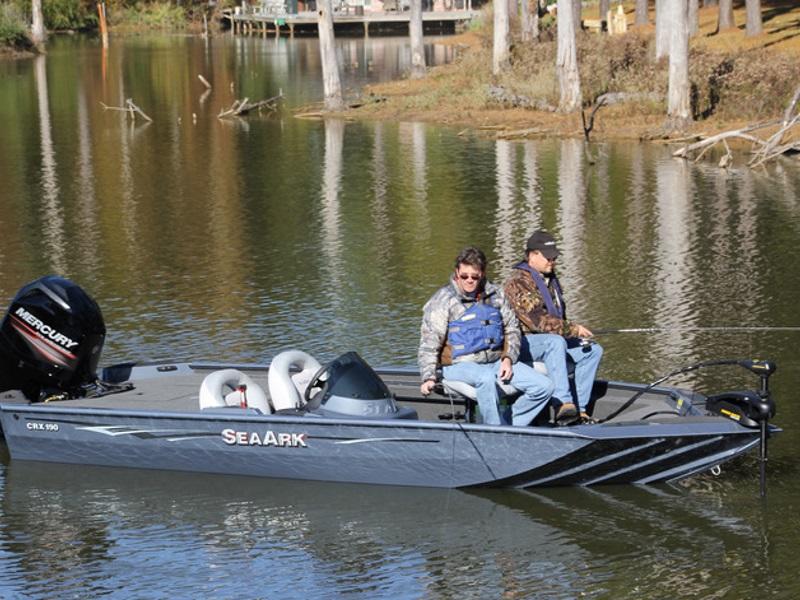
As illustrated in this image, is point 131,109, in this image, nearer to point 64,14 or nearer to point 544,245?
point 544,245

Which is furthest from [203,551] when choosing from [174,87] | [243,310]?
[174,87]

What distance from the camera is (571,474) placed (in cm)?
1297

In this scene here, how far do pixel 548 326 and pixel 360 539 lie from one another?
8.39 feet

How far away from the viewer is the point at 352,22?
10088 centimetres

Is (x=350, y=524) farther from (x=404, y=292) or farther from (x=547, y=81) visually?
(x=547, y=81)

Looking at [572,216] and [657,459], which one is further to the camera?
[572,216]

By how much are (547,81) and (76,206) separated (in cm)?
1766

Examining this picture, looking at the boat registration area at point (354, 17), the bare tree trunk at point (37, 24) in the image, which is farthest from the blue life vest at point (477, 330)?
the bare tree trunk at point (37, 24)

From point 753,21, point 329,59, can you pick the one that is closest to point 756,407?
point 329,59

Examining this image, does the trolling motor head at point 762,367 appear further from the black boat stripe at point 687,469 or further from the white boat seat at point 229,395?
the white boat seat at point 229,395

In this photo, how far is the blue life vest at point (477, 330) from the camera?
12.8 m

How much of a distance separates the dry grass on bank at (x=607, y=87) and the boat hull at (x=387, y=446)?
25659 mm

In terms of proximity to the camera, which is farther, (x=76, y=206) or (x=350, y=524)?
(x=76, y=206)

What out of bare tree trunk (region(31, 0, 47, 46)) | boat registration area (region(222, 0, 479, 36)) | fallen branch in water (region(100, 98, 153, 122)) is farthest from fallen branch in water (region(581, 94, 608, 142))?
bare tree trunk (region(31, 0, 47, 46))
